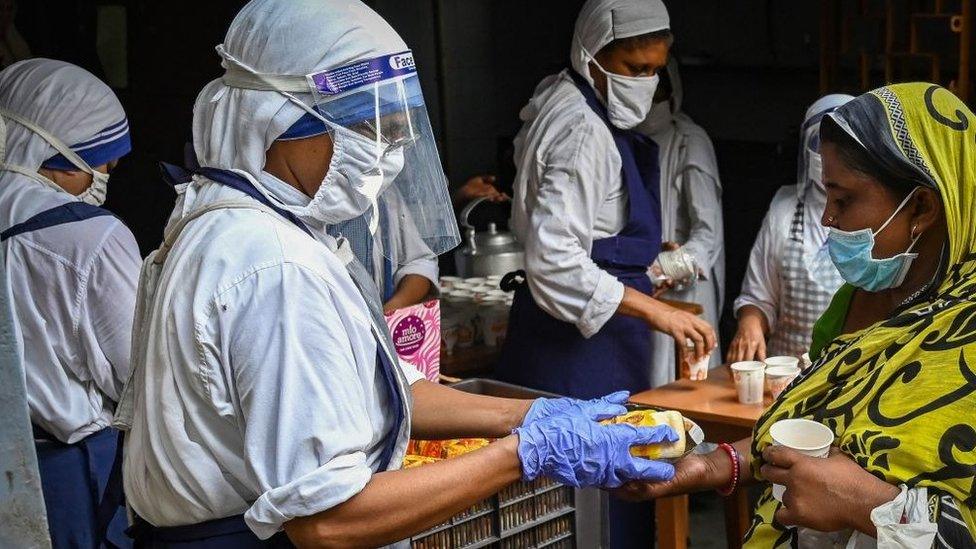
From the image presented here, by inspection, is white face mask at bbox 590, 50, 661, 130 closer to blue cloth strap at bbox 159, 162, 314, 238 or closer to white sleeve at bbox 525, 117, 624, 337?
white sleeve at bbox 525, 117, 624, 337

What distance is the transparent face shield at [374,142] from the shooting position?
6.75ft

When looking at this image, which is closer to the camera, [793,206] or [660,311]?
[660,311]

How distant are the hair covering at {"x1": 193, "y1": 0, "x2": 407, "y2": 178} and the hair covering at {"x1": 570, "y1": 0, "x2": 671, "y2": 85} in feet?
6.92

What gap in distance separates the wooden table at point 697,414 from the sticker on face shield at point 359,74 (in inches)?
74.2

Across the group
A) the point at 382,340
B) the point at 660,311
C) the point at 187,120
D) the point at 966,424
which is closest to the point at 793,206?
the point at 660,311

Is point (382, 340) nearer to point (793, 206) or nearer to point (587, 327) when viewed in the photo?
point (587, 327)

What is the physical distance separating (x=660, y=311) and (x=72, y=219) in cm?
195

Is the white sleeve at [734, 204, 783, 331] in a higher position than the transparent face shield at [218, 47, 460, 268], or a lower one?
lower

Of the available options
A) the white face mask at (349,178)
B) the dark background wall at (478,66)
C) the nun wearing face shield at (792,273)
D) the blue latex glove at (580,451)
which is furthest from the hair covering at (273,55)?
the dark background wall at (478,66)

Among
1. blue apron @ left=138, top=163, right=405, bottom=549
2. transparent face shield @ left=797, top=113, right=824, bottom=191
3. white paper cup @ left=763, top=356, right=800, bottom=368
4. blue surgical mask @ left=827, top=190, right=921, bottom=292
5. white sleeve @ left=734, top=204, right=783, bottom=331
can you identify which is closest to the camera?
blue apron @ left=138, top=163, right=405, bottom=549

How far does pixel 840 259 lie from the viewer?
2.58 m

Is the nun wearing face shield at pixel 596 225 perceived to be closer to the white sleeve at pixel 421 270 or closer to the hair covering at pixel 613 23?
the hair covering at pixel 613 23

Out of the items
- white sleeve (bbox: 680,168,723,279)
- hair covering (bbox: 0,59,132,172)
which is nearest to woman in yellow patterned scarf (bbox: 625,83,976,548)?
hair covering (bbox: 0,59,132,172)

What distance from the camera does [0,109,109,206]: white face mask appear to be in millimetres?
3457
